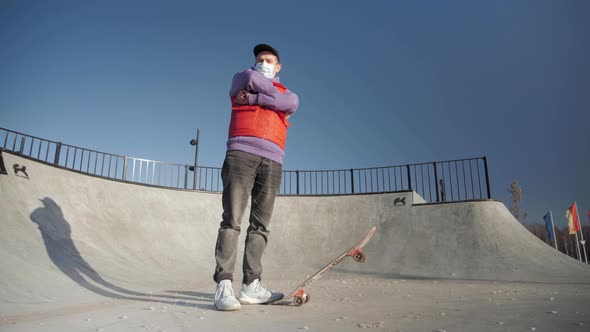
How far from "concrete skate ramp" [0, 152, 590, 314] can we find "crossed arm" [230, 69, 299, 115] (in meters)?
3.29

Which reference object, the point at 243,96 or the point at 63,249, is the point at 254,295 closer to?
the point at 243,96

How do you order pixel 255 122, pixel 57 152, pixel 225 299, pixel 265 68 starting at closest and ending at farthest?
pixel 225 299 < pixel 255 122 < pixel 265 68 < pixel 57 152

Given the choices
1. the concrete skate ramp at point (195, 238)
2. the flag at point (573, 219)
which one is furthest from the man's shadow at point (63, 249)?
the flag at point (573, 219)

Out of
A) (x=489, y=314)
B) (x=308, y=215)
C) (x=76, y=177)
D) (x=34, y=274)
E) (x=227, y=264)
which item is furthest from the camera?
(x=308, y=215)

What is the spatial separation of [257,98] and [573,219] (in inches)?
1210

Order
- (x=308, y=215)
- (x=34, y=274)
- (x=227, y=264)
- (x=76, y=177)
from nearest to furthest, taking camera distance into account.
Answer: (x=227, y=264) < (x=34, y=274) < (x=76, y=177) < (x=308, y=215)

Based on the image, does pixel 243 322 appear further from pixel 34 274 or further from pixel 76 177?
pixel 76 177

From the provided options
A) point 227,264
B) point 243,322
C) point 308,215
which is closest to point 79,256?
point 227,264

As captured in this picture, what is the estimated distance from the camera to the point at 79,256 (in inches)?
284

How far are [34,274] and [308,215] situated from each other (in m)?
8.64

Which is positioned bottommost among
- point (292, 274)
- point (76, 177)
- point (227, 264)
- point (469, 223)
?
point (292, 274)

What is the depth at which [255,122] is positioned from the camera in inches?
138

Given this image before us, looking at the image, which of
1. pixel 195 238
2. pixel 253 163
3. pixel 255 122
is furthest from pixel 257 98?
pixel 195 238

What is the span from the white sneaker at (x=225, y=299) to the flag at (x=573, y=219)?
30233mm
